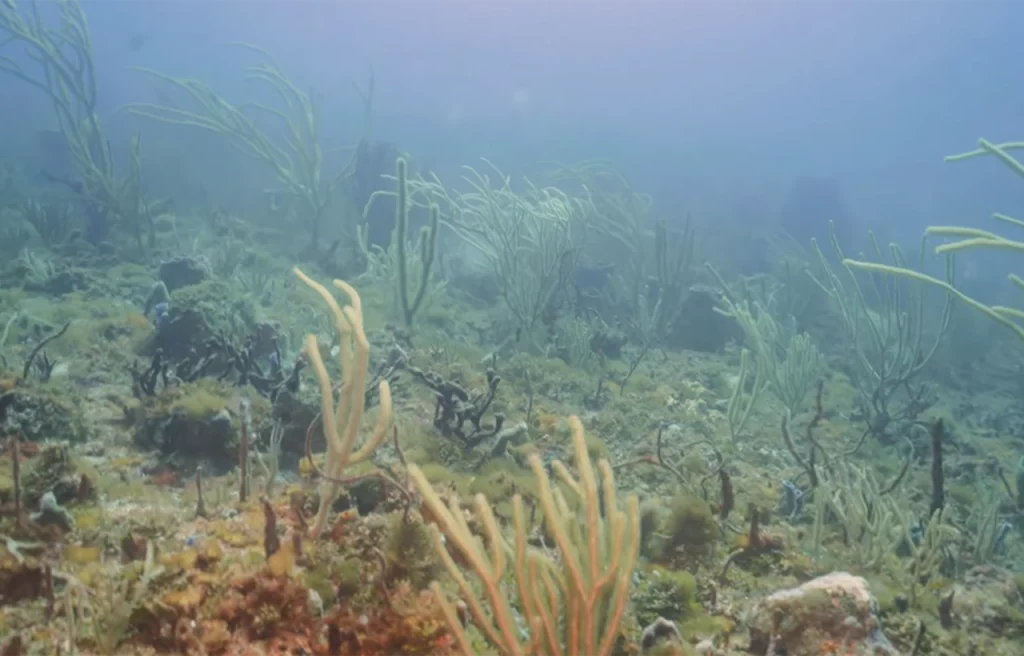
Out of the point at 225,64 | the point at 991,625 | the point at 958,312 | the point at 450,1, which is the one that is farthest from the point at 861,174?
the point at 225,64

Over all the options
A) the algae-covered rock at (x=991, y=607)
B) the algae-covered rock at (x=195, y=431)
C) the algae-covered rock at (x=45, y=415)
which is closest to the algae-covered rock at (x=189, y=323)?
the algae-covered rock at (x=45, y=415)

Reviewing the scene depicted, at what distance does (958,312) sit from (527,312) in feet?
38.4

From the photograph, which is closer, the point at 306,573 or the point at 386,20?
the point at 306,573

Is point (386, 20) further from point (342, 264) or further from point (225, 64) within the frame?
point (342, 264)

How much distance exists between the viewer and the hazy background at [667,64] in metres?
80.3

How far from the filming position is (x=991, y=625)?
3.10m

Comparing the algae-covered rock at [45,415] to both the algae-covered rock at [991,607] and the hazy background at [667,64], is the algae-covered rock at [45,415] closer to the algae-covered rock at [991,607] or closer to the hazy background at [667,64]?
the algae-covered rock at [991,607]

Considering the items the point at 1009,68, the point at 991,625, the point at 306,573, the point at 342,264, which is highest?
the point at 1009,68

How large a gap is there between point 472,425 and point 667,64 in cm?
11057

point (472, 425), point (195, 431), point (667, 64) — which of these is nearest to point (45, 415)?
point (195, 431)

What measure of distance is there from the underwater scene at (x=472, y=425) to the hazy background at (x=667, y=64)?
5456 centimetres

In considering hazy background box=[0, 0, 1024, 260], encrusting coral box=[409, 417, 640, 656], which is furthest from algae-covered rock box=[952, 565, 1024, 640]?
hazy background box=[0, 0, 1024, 260]

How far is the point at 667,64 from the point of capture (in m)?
102

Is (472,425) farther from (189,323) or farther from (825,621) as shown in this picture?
(189,323)
